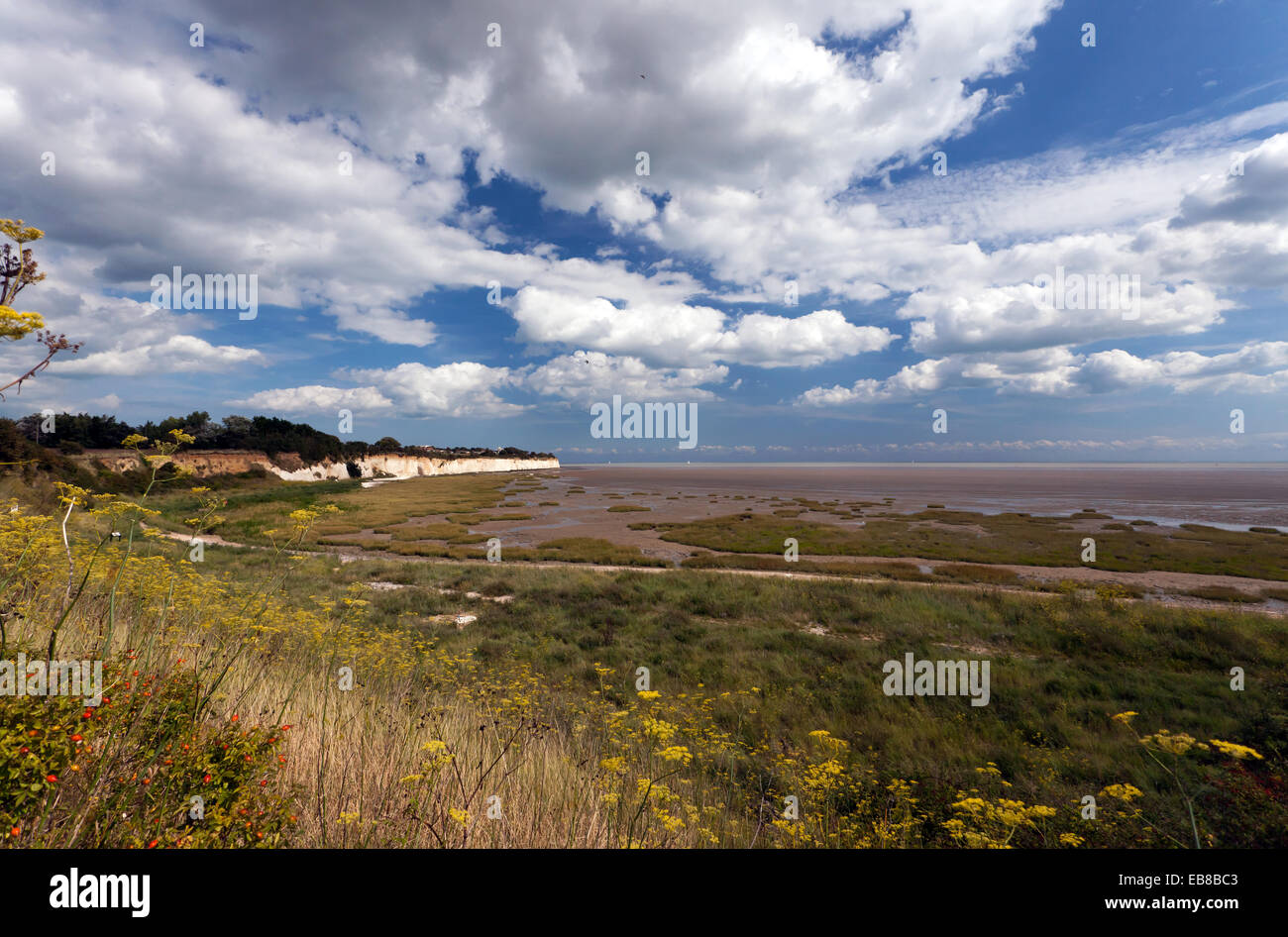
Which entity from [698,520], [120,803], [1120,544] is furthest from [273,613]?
[1120,544]

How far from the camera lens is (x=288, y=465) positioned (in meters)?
76.8

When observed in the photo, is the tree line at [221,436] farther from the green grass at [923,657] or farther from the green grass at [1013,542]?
the green grass at [1013,542]

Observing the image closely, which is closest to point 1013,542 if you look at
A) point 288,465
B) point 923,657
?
point 923,657

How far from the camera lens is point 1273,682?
33.5 ft

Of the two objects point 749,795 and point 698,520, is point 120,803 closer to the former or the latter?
point 749,795

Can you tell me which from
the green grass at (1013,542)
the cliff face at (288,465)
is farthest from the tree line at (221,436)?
the green grass at (1013,542)

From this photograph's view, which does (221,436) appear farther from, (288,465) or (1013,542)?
(1013,542)

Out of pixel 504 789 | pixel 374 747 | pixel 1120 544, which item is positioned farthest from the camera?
pixel 1120 544

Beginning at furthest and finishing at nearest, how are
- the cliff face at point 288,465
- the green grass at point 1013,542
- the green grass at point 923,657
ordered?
the cliff face at point 288,465
the green grass at point 1013,542
the green grass at point 923,657

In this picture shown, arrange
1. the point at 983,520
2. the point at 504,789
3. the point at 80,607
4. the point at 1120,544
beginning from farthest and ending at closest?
the point at 983,520 < the point at 1120,544 < the point at 80,607 < the point at 504,789

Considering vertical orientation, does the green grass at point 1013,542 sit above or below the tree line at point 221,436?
below

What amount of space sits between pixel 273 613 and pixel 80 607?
212 centimetres

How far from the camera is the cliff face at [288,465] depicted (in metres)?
44.3

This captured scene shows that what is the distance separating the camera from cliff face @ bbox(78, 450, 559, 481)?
4428cm
